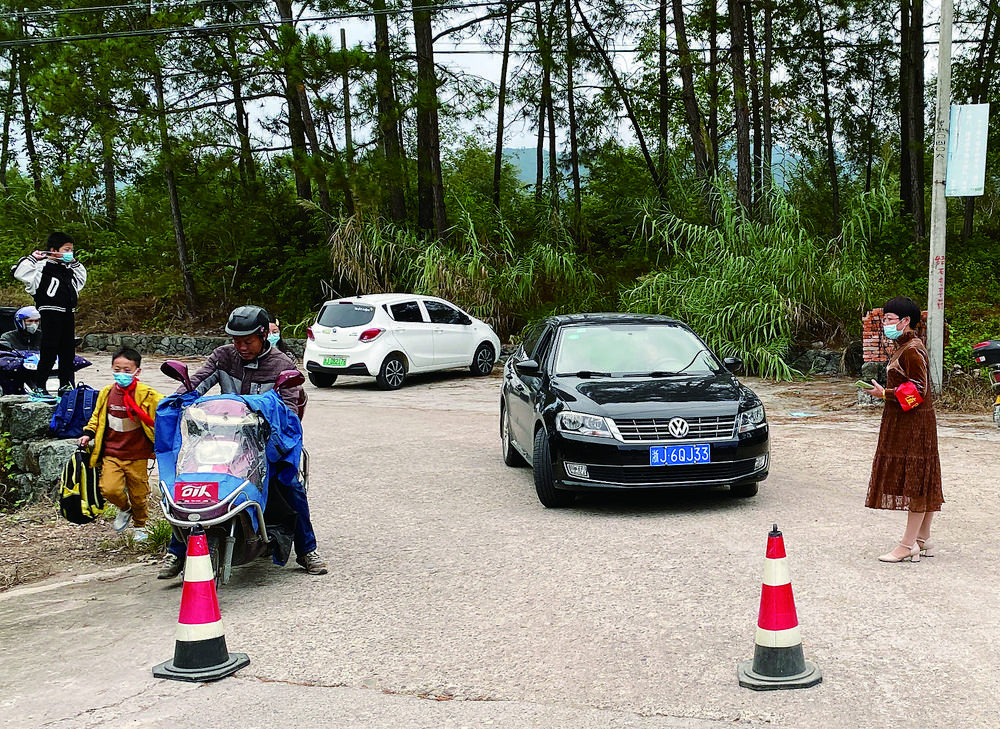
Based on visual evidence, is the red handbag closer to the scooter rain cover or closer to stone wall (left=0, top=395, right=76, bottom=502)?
the scooter rain cover

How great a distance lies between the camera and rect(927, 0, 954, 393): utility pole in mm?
14182

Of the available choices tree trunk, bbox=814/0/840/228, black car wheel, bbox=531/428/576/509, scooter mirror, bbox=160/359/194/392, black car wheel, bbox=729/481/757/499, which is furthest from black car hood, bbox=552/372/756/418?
tree trunk, bbox=814/0/840/228

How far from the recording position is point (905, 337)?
6.38 metres

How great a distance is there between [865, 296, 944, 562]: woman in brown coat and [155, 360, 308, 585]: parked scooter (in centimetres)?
357

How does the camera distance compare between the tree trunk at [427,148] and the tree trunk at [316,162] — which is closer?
the tree trunk at [316,162]

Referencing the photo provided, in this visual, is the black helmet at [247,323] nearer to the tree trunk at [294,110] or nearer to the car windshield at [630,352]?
the car windshield at [630,352]

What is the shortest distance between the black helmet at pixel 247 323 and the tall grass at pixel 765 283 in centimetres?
1299

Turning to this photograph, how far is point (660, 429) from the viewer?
7.95 metres

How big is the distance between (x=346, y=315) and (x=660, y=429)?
11.5 m

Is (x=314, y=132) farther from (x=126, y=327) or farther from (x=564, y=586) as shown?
(x=564, y=586)

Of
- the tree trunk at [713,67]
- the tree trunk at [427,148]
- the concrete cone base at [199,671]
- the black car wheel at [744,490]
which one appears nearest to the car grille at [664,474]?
the black car wheel at [744,490]

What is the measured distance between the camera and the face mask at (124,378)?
6.95 m

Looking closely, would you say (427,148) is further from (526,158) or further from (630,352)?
(630,352)

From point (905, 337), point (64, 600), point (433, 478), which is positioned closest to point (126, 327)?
point (433, 478)
